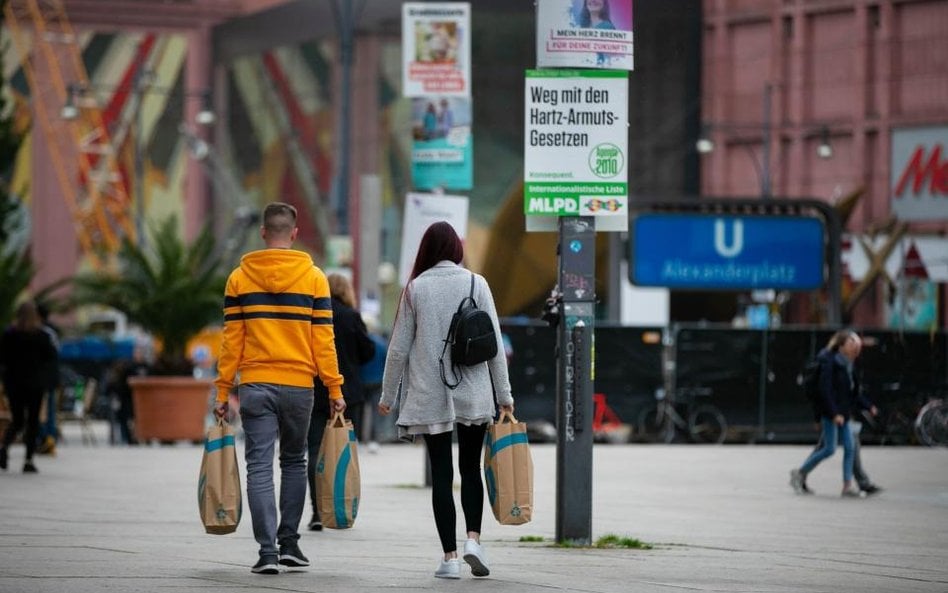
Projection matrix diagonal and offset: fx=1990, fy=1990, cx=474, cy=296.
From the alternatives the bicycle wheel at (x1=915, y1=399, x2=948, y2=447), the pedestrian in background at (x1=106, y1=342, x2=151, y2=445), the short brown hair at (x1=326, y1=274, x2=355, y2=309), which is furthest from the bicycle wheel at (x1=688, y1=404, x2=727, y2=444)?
the short brown hair at (x1=326, y1=274, x2=355, y2=309)

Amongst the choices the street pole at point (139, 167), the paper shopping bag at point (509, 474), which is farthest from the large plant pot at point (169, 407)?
the street pole at point (139, 167)

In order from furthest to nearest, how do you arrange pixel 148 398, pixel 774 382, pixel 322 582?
pixel 774 382 → pixel 148 398 → pixel 322 582

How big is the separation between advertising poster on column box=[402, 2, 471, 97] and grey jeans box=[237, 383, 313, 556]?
8758 mm

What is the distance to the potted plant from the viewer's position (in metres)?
28.0

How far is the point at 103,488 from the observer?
1747 centimetres

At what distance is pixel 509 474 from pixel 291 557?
3.94 ft

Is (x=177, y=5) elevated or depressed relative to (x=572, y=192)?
elevated

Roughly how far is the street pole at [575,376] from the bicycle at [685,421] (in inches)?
716

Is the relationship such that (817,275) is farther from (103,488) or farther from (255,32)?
(255,32)

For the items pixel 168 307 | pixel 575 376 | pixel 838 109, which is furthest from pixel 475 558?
pixel 838 109

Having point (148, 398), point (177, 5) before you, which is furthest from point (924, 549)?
point (177, 5)

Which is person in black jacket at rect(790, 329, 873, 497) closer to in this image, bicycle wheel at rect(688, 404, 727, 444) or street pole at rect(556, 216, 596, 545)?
street pole at rect(556, 216, 596, 545)

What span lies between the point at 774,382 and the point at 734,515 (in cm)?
1499

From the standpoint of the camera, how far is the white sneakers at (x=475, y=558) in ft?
31.6
